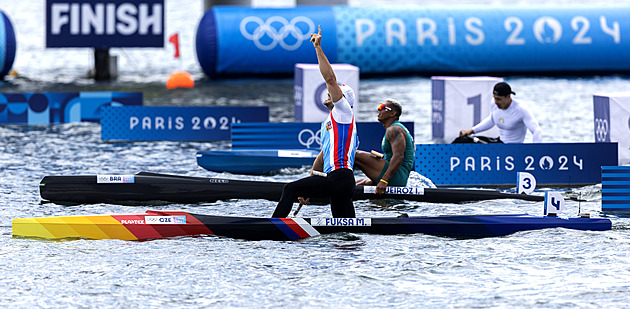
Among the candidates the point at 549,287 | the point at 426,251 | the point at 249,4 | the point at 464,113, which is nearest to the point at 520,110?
the point at 464,113

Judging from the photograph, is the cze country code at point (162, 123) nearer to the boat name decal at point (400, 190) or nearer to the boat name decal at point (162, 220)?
the boat name decal at point (400, 190)

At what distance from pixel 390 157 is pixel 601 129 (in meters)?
4.04

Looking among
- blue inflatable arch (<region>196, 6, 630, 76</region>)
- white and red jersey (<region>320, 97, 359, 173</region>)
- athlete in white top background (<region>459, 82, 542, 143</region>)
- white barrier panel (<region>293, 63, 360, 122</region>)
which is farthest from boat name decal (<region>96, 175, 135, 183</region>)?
blue inflatable arch (<region>196, 6, 630, 76</region>)

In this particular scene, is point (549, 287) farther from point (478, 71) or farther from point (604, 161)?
point (478, 71)

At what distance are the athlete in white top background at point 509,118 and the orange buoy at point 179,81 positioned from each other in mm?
12240

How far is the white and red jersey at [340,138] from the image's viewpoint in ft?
31.0

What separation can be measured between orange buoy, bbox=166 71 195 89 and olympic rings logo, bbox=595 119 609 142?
510 inches

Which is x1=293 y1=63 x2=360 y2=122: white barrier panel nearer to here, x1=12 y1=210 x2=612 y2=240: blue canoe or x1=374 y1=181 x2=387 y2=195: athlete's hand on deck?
x1=374 y1=181 x2=387 y2=195: athlete's hand on deck

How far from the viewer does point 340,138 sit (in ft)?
31.2

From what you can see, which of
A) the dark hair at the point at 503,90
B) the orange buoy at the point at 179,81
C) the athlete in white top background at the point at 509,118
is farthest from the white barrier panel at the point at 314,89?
the orange buoy at the point at 179,81

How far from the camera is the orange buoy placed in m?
24.7

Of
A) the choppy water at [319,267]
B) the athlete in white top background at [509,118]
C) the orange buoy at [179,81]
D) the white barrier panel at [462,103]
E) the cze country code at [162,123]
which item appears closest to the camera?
the choppy water at [319,267]

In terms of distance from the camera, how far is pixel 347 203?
386 inches

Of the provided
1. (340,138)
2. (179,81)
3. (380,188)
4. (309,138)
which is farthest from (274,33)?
(340,138)
